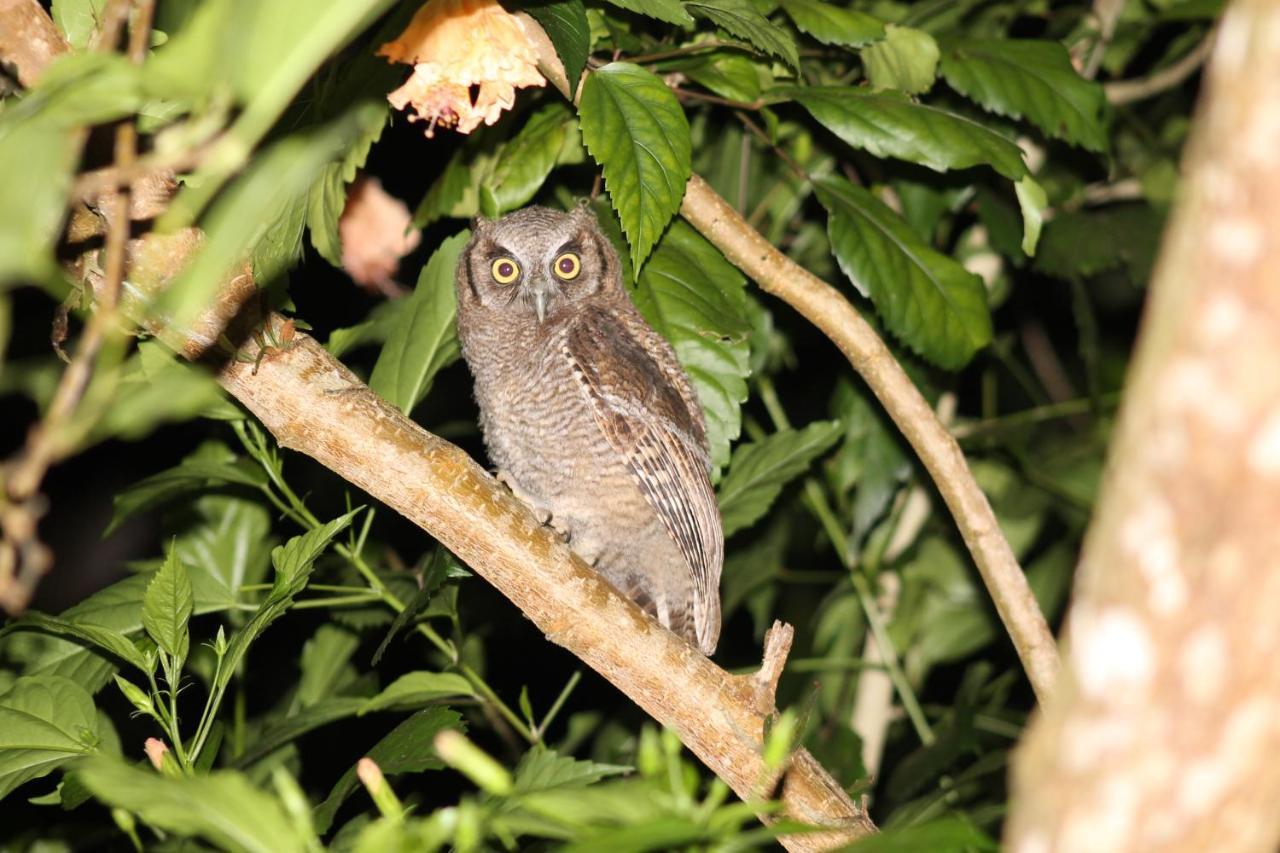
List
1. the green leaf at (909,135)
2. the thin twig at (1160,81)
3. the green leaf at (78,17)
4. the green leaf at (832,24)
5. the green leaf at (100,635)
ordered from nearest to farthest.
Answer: the green leaf at (78,17)
the green leaf at (100,635)
the green leaf at (832,24)
the green leaf at (909,135)
the thin twig at (1160,81)

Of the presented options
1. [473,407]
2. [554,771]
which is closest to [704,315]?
[554,771]

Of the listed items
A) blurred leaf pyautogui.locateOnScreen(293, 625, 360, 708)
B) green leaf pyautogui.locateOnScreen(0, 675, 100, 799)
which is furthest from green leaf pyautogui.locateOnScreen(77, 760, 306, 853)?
blurred leaf pyautogui.locateOnScreen(293, 625, 360, 708)

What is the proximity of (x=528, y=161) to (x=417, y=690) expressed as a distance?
1.28 m

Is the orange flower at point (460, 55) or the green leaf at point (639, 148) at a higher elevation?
the orange flower at point (460, 55)

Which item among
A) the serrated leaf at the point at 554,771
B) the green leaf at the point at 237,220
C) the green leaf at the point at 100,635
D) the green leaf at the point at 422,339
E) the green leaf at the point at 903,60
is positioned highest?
the green leaf at the point at 237,220

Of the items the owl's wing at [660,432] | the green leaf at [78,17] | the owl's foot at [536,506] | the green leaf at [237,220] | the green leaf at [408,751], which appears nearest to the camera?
the green leaf at [237,220]

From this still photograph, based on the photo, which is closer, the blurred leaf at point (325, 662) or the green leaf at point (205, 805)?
the green leaf at point (205, 805)

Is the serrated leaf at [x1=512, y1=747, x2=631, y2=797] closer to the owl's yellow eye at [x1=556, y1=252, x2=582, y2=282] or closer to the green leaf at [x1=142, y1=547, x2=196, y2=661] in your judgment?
the green leaf at [x1=142, y1=547, x2=196, y2=661]

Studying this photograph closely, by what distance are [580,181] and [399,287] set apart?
0.66 m

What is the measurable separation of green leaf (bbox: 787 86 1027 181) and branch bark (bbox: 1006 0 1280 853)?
185cm

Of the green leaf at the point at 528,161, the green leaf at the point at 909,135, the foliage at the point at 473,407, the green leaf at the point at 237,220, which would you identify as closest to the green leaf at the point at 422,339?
the foliage at the point at 473,407

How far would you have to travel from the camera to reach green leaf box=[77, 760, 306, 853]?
0.98 m

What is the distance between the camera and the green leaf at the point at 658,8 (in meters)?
2.16

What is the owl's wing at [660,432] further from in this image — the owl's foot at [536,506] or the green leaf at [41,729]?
the green leaf at [41,729]
